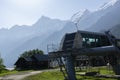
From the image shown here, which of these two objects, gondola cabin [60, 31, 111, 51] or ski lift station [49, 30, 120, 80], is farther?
gondola cabin [60, 31, 111, 51]

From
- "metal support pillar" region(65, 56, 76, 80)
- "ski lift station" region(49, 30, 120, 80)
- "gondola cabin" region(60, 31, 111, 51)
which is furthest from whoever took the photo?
"gondola cabin" region(60, 31, 111, 51)

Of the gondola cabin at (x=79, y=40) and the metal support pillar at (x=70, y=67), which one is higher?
the gondola cabin at (x=79, y=40)

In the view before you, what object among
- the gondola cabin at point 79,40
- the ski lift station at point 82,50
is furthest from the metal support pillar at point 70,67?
the gondola cabin at point 79,40

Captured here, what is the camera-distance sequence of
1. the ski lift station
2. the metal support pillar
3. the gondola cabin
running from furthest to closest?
the gondola cabin → the metal support pillar → the ski lift station

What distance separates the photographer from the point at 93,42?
43.6 m

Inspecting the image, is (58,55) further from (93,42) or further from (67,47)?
(93,42)

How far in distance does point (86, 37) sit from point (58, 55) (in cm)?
627

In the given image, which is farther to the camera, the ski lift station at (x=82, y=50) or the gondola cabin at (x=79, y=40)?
the gondola cabin at (x=79, y=40)

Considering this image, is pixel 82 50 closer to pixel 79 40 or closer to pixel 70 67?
pixel 70 67

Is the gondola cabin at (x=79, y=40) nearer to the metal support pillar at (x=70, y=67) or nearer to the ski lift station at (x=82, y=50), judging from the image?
the ski lift station at (x=82, y=50)

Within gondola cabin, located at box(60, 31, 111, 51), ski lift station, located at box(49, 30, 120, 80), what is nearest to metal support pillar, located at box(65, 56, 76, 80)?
ski lift station, located at box(49, 30, 120, 80)

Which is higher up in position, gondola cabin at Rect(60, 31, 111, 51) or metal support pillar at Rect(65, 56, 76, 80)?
gondola cabin at Rect(60, 31, 111, 51)

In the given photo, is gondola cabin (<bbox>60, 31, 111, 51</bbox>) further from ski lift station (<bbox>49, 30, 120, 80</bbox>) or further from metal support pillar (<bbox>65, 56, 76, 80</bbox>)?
metal support pillar (<bbox>65, 56, 76, 80</bbox>)

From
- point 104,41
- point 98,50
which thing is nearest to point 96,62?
point 104,41
